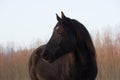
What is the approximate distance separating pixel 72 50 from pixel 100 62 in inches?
455

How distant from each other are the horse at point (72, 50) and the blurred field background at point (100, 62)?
1013 centimetres

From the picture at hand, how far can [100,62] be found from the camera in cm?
1752

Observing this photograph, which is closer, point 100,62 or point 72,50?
point 72,50

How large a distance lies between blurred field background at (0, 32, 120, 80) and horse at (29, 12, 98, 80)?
399 inches

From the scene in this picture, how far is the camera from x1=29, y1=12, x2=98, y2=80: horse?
5945 millimetres

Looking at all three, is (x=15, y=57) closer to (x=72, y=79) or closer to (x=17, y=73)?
(x=17, y=73)

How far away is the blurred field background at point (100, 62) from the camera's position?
16781 mm

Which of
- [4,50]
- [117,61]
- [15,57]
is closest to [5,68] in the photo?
[15,57]

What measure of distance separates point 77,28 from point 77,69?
707mm

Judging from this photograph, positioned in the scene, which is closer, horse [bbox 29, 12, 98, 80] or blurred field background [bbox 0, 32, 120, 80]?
horse [bbox 29, 12, 98, 80]

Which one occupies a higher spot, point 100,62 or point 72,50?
point 72,50

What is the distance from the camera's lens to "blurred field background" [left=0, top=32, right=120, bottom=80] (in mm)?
16781

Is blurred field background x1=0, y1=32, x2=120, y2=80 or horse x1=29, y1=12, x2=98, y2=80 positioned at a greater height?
horse x1=29, y1=12, x2=98, y2=80

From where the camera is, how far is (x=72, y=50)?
6137 mm
